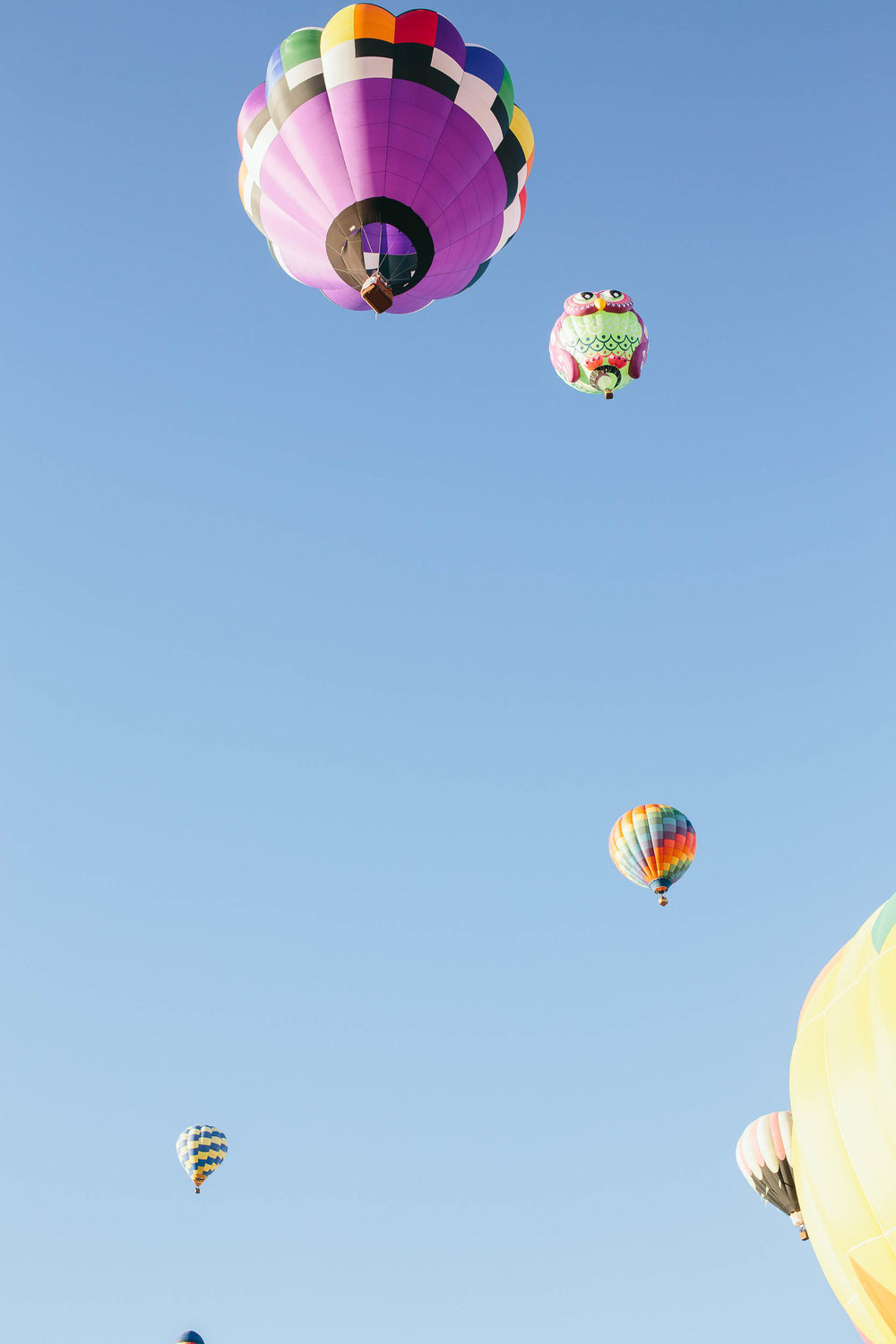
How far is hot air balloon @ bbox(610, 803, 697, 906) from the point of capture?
2466 centimetres

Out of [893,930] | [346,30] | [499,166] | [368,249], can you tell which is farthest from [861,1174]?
[346,30]

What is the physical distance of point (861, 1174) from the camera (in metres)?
7.05

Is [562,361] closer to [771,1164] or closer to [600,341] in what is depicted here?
[600,341]

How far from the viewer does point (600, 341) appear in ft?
68.6

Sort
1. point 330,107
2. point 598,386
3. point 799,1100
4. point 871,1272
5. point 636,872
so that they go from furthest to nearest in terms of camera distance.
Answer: point 636,872 < point 598,386 < point 330,107 < point 799,1100 < point 871,1272

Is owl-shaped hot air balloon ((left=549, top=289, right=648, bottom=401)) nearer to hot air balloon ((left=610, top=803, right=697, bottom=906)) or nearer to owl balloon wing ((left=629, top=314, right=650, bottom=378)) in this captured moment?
owl balloon wing ((left=629, top=314, right=650, bottom=378))

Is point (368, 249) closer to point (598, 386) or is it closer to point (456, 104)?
point (456, 104)

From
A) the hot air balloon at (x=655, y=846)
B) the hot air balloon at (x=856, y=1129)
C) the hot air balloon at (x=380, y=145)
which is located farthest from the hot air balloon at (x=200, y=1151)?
the hot air balloon at (x=856, y=1129)

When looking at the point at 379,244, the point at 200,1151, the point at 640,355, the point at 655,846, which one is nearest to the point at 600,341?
the point at 640,355

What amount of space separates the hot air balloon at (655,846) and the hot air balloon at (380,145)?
13.9 metres

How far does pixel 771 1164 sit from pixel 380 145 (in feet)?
54.1

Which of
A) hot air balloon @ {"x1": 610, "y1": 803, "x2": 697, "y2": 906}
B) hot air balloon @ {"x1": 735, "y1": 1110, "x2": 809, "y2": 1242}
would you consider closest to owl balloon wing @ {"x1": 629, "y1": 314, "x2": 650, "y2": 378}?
hot air balloon @ {"x1": 610, "y1": 803, "x2": 697, "y2": 906}

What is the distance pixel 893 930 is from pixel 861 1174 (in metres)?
1.50

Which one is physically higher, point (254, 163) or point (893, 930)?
point (254, 163)
